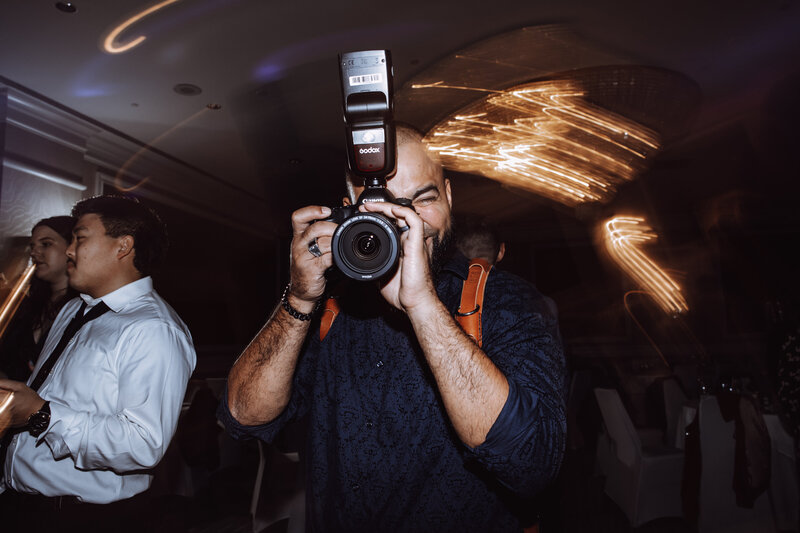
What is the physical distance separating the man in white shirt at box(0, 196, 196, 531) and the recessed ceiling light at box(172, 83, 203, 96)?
2.59 metres

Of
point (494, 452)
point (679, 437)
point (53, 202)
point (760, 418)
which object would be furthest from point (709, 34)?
point (53, 202)

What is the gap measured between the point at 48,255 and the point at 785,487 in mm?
4597

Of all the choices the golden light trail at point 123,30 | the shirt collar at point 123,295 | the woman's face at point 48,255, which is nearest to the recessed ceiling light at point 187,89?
the golden light trail at point 123,30

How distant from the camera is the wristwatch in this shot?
4.59 ft

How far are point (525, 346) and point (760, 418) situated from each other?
9.07 ft

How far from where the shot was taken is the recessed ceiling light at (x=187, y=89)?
400 centimetres

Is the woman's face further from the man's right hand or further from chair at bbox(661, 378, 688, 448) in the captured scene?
chair at bbox(661, 378, 688, 448)

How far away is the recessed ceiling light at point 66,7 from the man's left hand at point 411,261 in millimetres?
3214

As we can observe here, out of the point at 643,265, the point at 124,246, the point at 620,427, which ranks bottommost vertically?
the point at 620,427

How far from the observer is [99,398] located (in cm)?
159

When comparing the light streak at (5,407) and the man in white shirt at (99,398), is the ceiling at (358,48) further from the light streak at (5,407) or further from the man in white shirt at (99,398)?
the light streak at (5,407)

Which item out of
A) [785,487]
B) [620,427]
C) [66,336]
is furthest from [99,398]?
[785,487]

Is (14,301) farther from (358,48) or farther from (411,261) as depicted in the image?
(358,48)

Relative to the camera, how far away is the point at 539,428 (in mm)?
845
